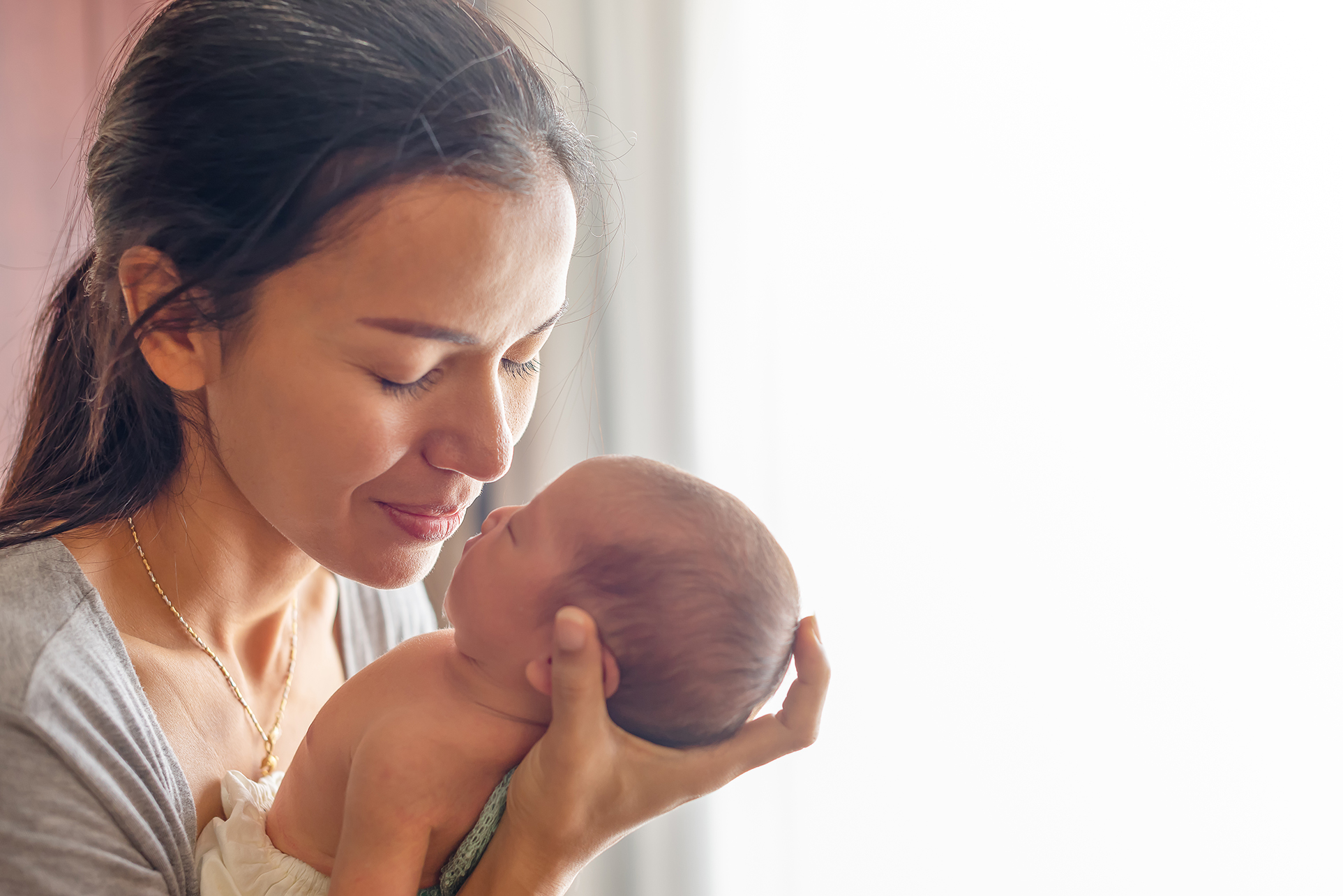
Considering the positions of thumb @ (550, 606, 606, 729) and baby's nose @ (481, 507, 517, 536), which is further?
baby's nose @ (481, 507, 517, 536)

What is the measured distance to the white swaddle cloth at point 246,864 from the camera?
103 cm

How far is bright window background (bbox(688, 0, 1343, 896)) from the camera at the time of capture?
1.37 m

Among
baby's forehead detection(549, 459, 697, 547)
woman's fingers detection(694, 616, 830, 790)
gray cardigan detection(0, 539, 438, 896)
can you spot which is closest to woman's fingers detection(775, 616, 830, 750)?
woman's fingers detection(694, 616, 830, 790)

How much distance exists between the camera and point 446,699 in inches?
40.7

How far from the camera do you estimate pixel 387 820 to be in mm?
944

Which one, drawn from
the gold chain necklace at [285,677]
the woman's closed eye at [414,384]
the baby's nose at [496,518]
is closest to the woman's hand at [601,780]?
the baby's nose at [496,518]

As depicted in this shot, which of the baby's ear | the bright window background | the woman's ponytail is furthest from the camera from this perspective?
the bright window background

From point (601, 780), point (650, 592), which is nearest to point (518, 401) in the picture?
point (650, 592)

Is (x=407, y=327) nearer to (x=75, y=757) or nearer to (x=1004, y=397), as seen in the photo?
(x=75, y=757)

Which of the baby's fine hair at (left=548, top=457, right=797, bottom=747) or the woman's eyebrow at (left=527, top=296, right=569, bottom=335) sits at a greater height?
the woman's eyebrow at (left=527, top=296, right=569, bottom=335)

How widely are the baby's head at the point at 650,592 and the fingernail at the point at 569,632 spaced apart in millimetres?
55

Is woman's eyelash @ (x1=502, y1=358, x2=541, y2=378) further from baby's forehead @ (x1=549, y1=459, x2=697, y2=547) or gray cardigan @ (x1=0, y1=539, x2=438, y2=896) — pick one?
gray cardigan @ (x1=0, y1=539, x2=438, y2=896)

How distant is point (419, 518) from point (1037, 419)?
105 cm

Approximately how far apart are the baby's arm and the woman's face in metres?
0.24
